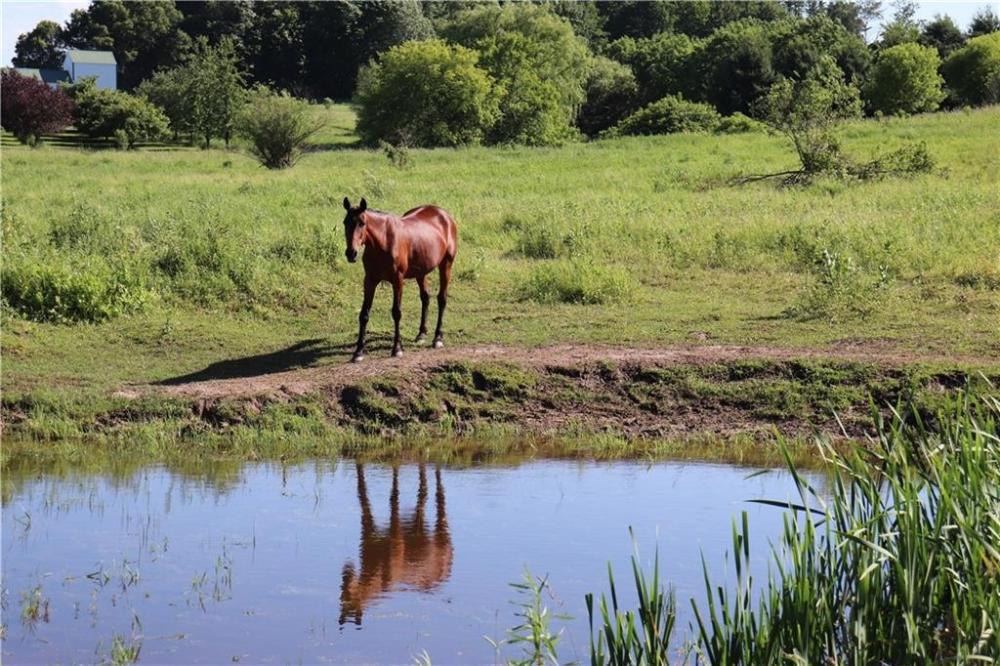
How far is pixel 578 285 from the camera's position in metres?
17.2

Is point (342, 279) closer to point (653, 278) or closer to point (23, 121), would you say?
point (653, 278)

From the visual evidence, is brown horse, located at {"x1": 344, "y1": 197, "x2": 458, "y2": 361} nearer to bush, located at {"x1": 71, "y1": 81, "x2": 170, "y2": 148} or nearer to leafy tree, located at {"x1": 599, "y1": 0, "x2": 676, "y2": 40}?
bush, located at {"x1": 71, "y1": 81, "x2": 170, "y2": 148}

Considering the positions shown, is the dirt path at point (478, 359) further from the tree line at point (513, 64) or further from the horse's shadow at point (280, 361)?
the tree line at point (513, 64)

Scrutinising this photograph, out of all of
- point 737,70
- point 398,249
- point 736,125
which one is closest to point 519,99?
point 737,70

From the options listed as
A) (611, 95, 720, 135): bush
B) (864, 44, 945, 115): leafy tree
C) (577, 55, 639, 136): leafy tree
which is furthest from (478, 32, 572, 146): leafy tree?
(864, 44, 945, 115): leafy tree

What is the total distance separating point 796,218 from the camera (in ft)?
70.7

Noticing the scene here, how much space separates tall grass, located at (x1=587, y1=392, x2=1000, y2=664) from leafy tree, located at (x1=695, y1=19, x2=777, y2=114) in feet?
161

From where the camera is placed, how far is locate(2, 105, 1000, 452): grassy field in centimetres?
1508

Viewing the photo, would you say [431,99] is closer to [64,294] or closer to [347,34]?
[347,34]

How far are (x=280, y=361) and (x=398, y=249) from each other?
Result: 5.56 feet

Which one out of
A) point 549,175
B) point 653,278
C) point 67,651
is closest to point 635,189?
point 549,175

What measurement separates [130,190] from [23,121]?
984 inches

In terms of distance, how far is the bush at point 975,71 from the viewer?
1934 inches

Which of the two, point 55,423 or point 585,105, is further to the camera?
point 585,105
